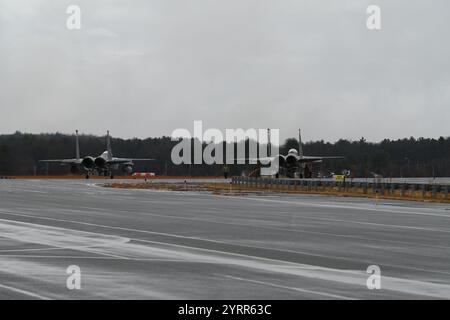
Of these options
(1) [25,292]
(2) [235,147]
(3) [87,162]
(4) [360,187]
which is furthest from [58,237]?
(2) [235,147]

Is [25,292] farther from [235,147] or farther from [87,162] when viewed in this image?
[235,147]

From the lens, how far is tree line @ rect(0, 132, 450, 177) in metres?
137

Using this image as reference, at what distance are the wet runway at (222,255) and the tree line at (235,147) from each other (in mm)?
91386

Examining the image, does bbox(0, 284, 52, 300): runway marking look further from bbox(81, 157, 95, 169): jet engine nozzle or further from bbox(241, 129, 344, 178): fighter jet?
bbox(81, 157, 95, 169): jet engine nozzle

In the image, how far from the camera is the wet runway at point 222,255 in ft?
39.4

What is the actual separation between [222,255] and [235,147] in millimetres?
127789

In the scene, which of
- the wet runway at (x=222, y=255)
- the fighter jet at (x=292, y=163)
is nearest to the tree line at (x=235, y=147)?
the fighter jet at (x=292, y=163)

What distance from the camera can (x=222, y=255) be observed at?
16.9 m

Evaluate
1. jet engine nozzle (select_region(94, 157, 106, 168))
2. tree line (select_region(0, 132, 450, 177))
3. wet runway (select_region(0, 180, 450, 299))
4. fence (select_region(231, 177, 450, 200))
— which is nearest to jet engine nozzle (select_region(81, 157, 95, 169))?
jet engine nozzle (select_region(94, 157, 106, 168))

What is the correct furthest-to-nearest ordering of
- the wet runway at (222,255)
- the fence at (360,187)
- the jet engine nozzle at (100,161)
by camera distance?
1. the jet engine nozzle at (100,161)
2. the fence at (360,187)
3. the wet runway at (222,255)

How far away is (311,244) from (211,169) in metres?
153

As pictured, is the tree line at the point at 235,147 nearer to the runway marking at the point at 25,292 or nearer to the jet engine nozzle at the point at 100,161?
the jet engine nozzle at the point at 100,161

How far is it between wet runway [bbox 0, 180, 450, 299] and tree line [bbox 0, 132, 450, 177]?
91.4 metres
